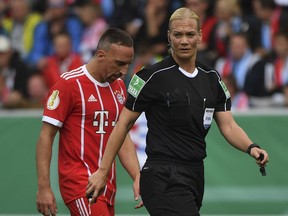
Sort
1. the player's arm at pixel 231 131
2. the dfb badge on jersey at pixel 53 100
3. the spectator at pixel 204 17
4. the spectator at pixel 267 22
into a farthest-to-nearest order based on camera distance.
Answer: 1. the spectator at pixel 204 17
2. the spectator at pixel 267 22
3. the dfb badge on jersey at pixel 53 100
4. the player's arm at pixel 231 131

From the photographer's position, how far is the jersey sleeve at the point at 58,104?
739 cm

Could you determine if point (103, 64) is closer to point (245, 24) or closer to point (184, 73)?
point (184, 73)

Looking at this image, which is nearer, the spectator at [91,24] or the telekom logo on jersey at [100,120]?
the telekom logo on jersey at [100,120]

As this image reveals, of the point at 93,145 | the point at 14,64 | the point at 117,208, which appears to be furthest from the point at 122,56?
the point at 14,64

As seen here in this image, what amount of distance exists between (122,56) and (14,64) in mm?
7575

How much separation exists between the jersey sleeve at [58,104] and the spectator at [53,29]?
7.58m

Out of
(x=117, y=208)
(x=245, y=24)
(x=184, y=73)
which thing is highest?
(x=245, y=24)

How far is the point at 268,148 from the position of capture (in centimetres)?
1135

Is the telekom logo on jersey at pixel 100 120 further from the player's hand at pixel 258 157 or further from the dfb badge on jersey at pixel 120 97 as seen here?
the player's hand at pixel 258 157

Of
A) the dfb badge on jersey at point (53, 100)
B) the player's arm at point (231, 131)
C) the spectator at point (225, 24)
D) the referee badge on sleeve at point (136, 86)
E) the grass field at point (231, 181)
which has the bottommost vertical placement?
the grass field at point (231, 181)

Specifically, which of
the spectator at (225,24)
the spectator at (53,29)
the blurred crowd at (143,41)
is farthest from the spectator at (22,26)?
the spectator at (225,24)

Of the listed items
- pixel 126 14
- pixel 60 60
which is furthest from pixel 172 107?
pixel 126 14

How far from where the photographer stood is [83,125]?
24.5 ft

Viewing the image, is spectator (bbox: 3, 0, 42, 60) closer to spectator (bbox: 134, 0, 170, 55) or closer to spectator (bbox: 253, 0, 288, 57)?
spectator (bbox: 134, 0, 170, 55)
